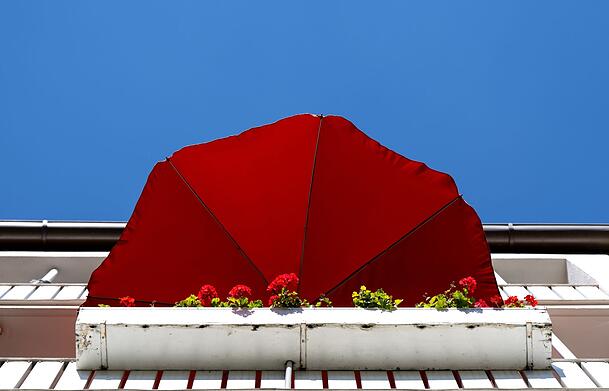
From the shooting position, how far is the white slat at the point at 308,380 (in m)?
8.90

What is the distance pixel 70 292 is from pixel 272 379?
19.3ft

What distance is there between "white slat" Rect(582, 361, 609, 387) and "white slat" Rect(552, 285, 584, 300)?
4.74 meters

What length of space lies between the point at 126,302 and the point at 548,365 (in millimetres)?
4414

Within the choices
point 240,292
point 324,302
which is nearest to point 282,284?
point 240,292

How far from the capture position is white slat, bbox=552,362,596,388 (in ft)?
29.8

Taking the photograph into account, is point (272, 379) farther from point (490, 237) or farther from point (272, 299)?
point (490, 237)

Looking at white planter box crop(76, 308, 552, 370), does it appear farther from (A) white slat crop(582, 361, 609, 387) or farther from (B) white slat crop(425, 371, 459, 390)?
(A) white slat crop(582, 361, 609, 387)

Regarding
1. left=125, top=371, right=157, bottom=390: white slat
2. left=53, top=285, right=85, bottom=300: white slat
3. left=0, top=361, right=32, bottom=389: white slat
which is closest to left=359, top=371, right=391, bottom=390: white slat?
left=125, top=371, right=157, bottom=390: white slat

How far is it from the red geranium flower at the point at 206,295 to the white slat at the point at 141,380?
1039mm

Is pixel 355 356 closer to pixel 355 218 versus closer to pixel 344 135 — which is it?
pixel 355 218

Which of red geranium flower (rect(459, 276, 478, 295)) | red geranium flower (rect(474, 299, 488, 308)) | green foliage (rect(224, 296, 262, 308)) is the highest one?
red geranium flower (rect(459, 276, 478, 295))

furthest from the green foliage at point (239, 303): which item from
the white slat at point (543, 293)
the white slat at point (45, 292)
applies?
the white slat at point (543, 293)

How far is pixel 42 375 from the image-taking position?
362 inches

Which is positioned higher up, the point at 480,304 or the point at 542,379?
the point at 480,304
